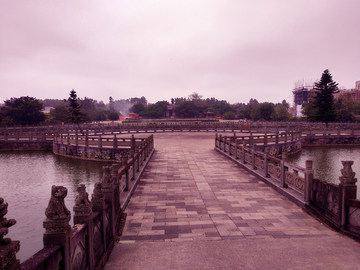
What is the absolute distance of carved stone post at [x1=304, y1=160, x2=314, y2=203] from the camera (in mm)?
6773

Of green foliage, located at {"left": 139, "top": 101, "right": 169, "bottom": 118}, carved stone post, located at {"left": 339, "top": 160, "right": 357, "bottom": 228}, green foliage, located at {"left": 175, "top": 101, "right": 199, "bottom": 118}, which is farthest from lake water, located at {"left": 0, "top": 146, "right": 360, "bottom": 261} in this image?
green foliage, located at {"left": 175, "top": 101, "right": 199, "bottom": 118}

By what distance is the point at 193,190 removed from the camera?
9.20m

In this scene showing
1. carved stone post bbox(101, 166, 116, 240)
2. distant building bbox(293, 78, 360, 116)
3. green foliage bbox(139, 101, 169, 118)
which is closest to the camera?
carved stone post bbox(101, 166, 116, 240)

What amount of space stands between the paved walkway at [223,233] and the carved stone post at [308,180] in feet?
1.45

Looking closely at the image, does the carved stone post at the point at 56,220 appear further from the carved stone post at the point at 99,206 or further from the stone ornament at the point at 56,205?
the carved stone post at the point at 99,206

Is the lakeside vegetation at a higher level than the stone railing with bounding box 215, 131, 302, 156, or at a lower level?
higher

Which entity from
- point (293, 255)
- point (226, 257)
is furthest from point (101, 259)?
point (293, 255)

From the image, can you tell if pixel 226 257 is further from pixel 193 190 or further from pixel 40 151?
pixel 40 151

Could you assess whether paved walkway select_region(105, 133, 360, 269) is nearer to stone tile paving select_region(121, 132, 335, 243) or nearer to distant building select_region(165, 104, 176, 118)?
stone tile paving select_region(121, 132, 335, 243)

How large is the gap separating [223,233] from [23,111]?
5371cm

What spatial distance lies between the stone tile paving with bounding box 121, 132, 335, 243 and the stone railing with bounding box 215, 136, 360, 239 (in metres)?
0.27

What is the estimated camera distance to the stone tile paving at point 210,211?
18.6 feet

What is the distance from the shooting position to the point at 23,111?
49.1 meters

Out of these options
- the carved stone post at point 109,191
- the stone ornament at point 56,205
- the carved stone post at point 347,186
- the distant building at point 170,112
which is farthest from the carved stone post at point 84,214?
the distant building at point 170,112
